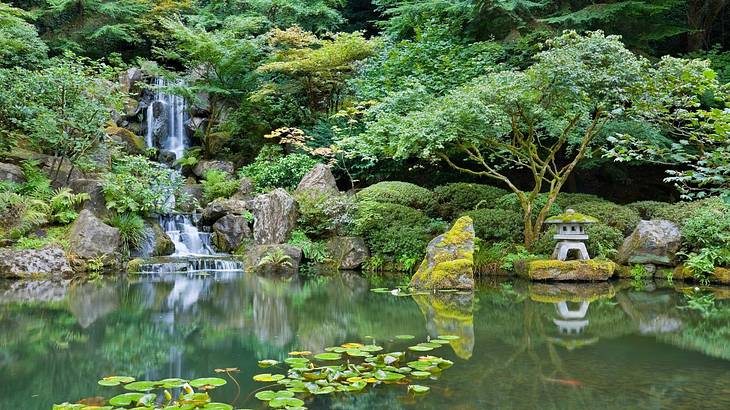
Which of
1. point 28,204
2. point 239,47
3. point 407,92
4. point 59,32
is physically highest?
point 59,32

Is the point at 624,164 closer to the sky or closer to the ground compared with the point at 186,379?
closer to the sky

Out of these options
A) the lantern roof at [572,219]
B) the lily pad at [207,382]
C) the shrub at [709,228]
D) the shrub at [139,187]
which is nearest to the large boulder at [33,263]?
the shrub at [139,187]

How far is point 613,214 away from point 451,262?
4614 millimetres

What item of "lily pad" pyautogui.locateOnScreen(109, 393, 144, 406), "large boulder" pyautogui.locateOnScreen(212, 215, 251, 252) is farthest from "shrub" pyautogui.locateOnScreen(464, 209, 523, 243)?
"lily pad" pyautogui.locateOnScreen(109, 393, 144, 406)

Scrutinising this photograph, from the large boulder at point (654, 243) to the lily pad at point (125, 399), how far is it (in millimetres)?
10009

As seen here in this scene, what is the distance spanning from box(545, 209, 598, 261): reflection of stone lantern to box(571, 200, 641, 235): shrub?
4.16ft

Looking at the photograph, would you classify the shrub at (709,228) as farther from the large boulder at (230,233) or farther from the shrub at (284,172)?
the large boulder at (230,233)

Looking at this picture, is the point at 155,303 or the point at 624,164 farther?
the point at 624,164

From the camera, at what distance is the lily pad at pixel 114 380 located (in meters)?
3.91

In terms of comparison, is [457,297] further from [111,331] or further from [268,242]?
[268,242]

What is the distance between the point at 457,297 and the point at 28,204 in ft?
→ 31.3

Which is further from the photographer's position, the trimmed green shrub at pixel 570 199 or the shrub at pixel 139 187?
the shrub at pixel 139 187

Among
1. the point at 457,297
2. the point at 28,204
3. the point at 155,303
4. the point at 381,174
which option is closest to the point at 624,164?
the point at 381,174

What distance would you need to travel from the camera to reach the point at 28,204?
12.0 meters
